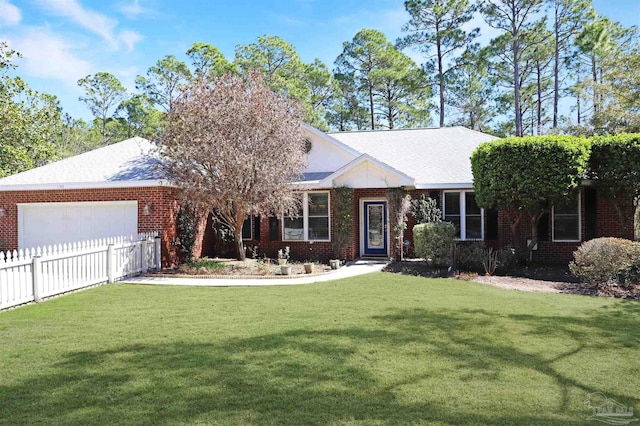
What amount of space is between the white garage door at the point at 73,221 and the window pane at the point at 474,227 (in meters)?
11.4

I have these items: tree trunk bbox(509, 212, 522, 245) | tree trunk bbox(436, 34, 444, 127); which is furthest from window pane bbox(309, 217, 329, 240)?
tree trunk bbox(436, 34, 444, 127)

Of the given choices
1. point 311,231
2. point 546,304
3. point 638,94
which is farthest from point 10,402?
point 638,94

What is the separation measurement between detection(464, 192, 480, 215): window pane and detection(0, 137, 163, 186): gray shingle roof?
10462 millimetres

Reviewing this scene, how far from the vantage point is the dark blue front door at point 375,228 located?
→ 56.4ft

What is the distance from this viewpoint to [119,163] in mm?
16641

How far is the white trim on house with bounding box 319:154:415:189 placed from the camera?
51.4ft

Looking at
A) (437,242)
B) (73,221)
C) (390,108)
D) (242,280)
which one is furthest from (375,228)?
(390,108)

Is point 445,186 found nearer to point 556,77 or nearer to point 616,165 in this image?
point 616,165

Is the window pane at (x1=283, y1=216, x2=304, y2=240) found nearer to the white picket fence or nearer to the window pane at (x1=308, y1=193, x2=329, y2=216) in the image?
the window pane at (x1=308, y1=193, x2=329, y2=216)

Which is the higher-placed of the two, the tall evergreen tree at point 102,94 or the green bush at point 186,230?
A: the tall evergreen tree at point 102,94

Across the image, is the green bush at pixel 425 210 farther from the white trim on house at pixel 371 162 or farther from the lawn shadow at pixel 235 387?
the lawn shadow at pixel 235 387

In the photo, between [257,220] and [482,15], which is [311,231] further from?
[482,15]

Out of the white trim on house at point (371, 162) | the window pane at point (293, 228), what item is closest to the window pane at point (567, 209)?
the white trim on house at point (371, 162)

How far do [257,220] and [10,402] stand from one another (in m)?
13.8
